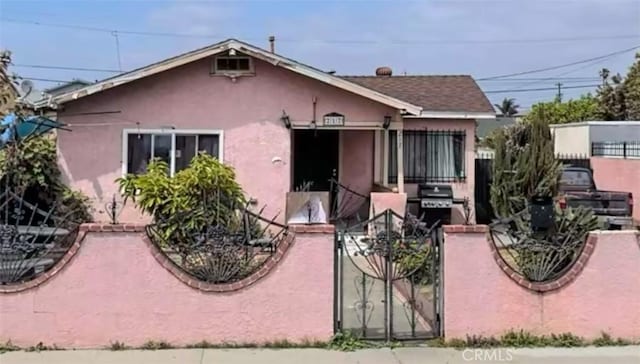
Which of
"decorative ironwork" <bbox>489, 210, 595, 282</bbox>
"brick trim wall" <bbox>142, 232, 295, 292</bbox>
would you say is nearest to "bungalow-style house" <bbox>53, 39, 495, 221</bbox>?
"decorative ironwork" <bbox>489, 210, 595, 282</bbox>

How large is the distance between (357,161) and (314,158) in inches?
49.4

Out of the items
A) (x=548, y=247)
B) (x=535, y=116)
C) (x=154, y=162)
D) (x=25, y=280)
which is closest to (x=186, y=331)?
(x=25, y=280)

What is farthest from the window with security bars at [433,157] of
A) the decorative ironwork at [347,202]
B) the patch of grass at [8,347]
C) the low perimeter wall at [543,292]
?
the patch of grass at [8,347]

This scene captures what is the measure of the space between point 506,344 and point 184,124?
29.2 ft

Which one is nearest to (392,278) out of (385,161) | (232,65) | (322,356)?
(322,356)

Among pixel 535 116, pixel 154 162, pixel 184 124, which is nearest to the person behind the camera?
pixel 154 162

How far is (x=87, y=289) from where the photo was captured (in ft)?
23.3

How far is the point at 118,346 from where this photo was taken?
7086 mm

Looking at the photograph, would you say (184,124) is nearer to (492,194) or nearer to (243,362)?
(492,194)

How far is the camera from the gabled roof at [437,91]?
646 inches

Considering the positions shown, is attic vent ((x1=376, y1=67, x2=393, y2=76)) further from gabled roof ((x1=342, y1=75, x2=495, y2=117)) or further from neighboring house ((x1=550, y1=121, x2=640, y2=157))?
neighboring house ((x1=550, y1=121, x2=640, y2=157))

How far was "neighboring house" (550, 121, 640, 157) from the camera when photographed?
984 inches

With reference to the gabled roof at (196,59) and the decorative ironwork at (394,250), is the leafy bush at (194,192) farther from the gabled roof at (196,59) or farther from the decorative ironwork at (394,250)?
the decorative ironwork at (394,250)
